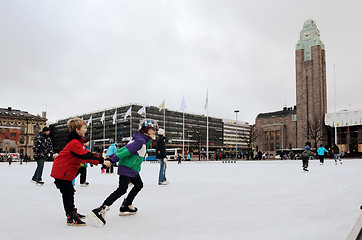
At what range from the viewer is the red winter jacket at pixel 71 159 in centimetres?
394

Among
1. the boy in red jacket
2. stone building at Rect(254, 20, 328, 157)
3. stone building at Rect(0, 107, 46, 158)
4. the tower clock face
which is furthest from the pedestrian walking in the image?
stone building at Rect(0, 107, 46, 158)

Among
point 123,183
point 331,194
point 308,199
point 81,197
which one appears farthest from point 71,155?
point 331,194

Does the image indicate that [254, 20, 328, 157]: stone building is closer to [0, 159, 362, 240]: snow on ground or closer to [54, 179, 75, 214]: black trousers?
[0, 159, 362, 240]: snow on ground

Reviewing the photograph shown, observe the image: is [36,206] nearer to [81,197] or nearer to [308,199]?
[81,197]

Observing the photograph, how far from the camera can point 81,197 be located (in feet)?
21.0

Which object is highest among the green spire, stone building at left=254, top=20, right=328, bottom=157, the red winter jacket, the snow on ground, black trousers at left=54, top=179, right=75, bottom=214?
the green spire

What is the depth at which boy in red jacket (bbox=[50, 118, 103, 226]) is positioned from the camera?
3.92 m

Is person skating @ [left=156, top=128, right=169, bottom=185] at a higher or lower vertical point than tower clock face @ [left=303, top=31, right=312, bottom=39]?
lower

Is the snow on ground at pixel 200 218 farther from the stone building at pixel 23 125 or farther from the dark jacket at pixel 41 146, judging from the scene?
the stone building at pixel 23 125

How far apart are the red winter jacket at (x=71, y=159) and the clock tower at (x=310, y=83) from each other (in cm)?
6911

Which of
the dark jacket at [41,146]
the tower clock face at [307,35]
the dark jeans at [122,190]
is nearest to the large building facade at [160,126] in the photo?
the tower clock face at [307,35]

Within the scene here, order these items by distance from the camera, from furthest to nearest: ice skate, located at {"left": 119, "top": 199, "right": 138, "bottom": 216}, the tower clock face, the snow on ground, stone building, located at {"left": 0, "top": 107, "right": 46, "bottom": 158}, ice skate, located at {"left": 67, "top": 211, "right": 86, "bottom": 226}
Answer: stone building, located at {"left": 0, "top": 107, "right": 46, "bottom": 158} < the tower clock face < ice skate, located at {"left": 119, "top": 199, "right": 138, "bottom": 216} < ice skate, located at {"left": 67, "top": 211, "right": 86, "bottom": 226} < the snow on ground

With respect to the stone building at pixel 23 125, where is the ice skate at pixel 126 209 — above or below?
below

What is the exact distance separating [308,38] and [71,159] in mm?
76426
